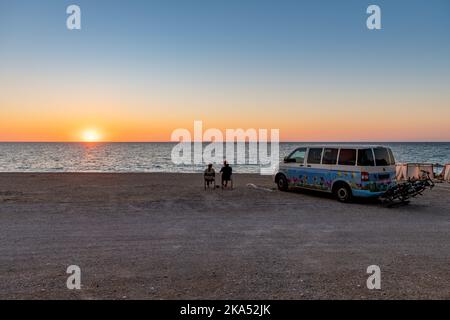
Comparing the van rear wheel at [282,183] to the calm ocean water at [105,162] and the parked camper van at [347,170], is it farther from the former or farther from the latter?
the calm ocean water at [105,162]

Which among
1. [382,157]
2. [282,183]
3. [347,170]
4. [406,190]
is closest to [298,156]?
[282,183]

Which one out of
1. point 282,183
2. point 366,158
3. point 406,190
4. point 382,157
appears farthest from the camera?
point 282,183

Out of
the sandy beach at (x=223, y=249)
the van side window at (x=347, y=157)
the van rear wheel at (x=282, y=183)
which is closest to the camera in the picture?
the sandy beach at (x=223, y=249)

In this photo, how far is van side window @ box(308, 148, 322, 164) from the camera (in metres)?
13.2

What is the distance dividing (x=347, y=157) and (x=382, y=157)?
1191 mm

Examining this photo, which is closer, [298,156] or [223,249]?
[223,249]

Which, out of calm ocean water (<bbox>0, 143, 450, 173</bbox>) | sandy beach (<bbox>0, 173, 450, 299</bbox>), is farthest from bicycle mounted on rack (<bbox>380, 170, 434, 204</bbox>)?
calm ocean water (<bbox>0, 143, 450, 173</bbox>)

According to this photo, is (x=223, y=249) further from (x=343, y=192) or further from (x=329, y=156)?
(x=329, y=156)

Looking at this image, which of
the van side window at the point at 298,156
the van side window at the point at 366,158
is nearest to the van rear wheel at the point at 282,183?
the van side window at the point at 298,156

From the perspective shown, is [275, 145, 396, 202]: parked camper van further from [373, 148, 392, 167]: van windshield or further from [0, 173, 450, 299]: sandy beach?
[0, 173, 450, 299]: sandy beach

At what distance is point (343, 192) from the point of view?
12141 mm

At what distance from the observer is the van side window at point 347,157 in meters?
11.8

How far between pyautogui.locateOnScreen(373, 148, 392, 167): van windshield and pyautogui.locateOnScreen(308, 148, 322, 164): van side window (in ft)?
7.13
